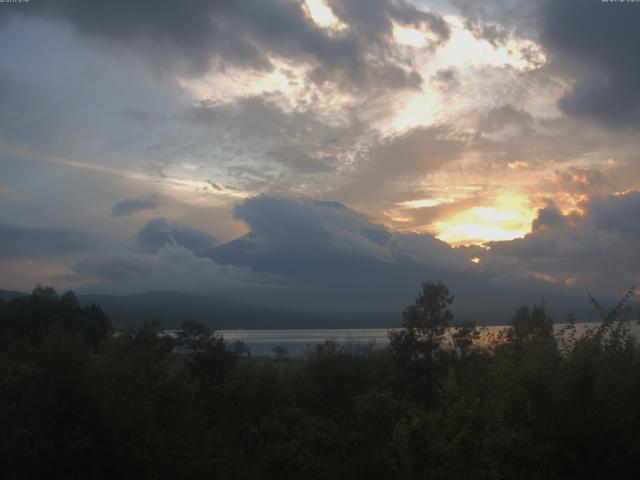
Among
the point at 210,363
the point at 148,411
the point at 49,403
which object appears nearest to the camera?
the point at 49,403

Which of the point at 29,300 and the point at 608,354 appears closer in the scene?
the point at 608,354

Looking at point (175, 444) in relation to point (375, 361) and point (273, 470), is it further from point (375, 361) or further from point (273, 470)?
point (375, 361)

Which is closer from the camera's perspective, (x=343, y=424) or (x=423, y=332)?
(x=343, y=424)

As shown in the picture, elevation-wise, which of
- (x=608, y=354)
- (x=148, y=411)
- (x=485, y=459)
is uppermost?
(x=608, y=354)

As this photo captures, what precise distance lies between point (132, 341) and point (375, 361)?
675 inches

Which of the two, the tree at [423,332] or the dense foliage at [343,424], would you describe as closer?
the dense foliage at [343,424]

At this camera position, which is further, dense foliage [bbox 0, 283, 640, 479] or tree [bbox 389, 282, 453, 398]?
tree [bbox 389, 282, 453, 398]

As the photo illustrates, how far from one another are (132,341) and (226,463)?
8.94m

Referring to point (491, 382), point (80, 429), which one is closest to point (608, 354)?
point (491, 382)

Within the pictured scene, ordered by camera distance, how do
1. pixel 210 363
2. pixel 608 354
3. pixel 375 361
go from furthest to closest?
1. pixel 375 361
2. pixel 210 363
3. pixel 608 354

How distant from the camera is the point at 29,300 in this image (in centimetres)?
7775

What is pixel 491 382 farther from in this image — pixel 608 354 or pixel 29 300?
pixel 29 300

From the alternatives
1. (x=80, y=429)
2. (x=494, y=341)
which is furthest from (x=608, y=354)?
(x=80, y=429)

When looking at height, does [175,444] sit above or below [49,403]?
below
